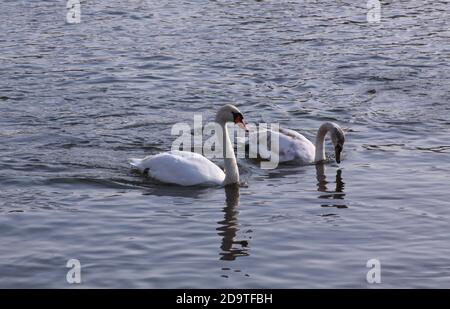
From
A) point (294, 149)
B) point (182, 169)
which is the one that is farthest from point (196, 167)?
point (294, 149)

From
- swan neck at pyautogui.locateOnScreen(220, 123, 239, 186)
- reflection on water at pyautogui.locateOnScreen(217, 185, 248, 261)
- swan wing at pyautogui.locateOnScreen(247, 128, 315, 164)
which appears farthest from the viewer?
swan wing at pyautogui.locateOnScreen(247, 128, 315, 164)

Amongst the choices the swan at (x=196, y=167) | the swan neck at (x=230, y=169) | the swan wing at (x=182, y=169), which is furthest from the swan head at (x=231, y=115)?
the swan wing at (x=182, y=169)

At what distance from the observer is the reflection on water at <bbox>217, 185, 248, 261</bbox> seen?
12562 millimetres

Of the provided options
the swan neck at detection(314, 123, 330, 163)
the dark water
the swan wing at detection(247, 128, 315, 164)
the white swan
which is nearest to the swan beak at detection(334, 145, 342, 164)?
the white swan

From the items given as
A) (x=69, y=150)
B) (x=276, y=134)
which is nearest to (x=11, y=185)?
(x=69, y=150)

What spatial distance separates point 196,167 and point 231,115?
0.91 meters

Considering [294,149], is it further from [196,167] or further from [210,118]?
[210,118]

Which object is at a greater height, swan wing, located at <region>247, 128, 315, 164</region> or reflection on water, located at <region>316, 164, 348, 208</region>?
swan wing, located at <region>247, 128, 315, 164</region>

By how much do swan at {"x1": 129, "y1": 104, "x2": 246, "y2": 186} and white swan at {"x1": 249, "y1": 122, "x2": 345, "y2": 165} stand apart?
1.55 metres

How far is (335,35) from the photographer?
81.8 ft

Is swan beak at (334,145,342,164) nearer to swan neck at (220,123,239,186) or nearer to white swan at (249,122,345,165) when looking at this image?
white swan at (249,122,345,165)

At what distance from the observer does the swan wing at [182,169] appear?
50.4 feet

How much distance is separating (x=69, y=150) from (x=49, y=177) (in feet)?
4.94

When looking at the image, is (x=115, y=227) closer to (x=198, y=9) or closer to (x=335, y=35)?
(x=335, y=35)
